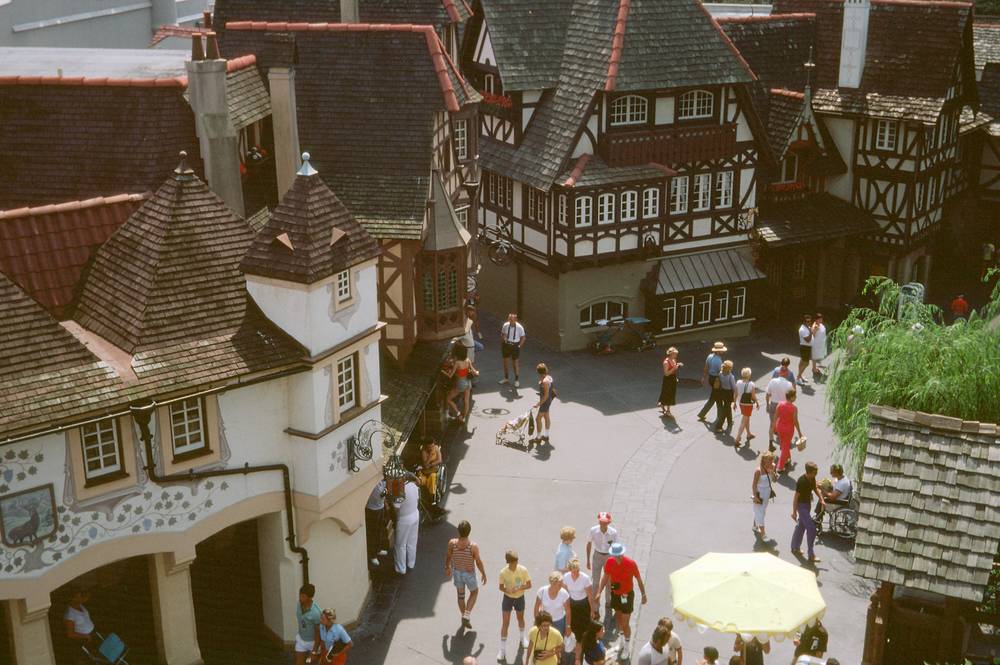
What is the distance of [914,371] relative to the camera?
2183cm

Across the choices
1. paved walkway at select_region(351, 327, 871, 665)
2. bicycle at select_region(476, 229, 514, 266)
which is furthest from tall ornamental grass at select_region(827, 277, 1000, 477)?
bicycle at select_region(476, 229, 514, 266)

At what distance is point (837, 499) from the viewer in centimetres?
2366

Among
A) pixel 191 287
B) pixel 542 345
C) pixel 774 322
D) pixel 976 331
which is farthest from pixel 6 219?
pixel 774 322

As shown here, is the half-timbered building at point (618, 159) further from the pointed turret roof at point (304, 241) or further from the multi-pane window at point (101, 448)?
the multi-pane window at point (101, 448)

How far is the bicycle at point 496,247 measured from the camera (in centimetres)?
3644

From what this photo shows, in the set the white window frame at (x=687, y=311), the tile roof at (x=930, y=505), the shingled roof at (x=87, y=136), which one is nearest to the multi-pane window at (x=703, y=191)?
the white window frame at (x=687, y=311)

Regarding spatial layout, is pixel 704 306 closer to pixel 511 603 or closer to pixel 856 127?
pixel 856 127

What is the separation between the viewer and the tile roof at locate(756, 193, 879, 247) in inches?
1441

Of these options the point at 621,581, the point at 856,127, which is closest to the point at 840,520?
the point at 621,581

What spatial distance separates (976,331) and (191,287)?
45.5ft

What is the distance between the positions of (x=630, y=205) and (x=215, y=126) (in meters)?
14.0

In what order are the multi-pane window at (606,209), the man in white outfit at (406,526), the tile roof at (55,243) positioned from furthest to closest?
1. the multi-pane window at (606,209)
2. the man in white outfit at (406,526)
3. the tile roof at (55,243)

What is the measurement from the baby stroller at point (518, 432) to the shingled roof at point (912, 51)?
16.5 metres

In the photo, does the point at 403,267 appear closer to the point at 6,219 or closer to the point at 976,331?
the point at 6,219
